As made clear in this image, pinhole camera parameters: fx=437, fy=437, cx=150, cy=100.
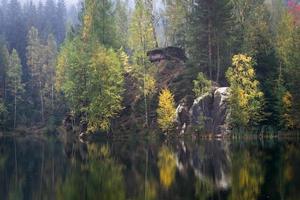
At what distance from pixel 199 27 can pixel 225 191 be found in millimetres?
45465

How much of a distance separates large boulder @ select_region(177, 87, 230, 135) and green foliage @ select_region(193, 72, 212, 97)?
765 millimetres

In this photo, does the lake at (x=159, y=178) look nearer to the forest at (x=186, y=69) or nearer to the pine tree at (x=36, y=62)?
the forest at (x=186, y=69)

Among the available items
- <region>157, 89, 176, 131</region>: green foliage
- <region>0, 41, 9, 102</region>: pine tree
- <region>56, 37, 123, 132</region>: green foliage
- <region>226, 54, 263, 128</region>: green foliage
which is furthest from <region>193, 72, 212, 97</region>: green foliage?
<region>0, 41, 9, 102</region>: pine tree

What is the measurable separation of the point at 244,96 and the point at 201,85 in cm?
708

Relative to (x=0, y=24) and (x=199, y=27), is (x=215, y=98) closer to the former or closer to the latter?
(x=199, y=27)

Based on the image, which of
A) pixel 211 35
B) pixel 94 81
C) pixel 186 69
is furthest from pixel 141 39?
pixel 211 35

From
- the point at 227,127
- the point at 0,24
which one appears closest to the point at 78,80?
the point at 227,127

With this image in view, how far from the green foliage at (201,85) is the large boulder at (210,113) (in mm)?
765

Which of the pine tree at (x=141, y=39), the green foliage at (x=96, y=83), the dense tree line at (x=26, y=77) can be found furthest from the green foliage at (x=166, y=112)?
the dense tree line at (x=26, y=77)

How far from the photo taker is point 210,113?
60.6 m

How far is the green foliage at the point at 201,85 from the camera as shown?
5984cm

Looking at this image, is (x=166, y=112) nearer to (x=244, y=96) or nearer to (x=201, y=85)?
(x=201, y=85)

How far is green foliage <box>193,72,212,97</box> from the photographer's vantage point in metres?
59.8

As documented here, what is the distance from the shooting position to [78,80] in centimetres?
7012
